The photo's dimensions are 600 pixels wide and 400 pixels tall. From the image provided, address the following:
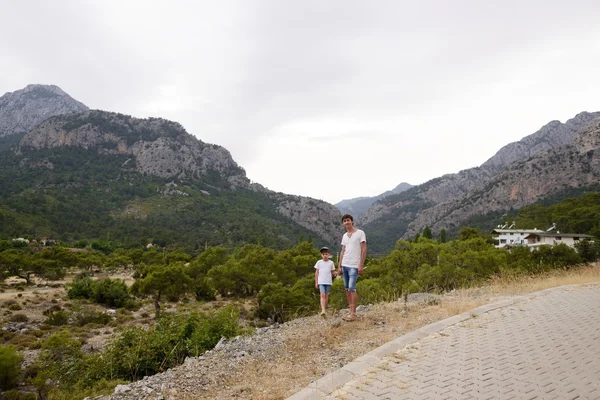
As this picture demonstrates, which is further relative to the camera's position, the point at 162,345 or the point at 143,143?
the point at 143,143

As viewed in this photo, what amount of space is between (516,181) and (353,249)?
432 ft

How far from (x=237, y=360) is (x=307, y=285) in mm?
21108

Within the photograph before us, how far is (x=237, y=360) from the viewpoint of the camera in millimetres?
6109

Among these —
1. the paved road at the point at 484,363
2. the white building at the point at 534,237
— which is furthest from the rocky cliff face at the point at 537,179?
the paved road at the point at 484,363

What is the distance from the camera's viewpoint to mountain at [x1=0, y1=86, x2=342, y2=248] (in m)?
91.2

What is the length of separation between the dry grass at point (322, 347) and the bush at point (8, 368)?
16.4 meters

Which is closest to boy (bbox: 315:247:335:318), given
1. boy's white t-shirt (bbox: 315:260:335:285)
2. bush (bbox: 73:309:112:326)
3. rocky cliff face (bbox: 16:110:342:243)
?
boy's white t-shirt (bbox: 315:260:335:285)

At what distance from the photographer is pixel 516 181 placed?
117 meters

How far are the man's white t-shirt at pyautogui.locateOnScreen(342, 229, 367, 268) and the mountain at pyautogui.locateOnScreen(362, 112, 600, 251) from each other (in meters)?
112

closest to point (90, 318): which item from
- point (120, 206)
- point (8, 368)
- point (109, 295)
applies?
point (109, 295)

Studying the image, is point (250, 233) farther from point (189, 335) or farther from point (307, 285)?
point (189, 335)

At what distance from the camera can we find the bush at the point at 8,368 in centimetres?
1602

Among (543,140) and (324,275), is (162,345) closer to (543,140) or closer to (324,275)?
(324,275)

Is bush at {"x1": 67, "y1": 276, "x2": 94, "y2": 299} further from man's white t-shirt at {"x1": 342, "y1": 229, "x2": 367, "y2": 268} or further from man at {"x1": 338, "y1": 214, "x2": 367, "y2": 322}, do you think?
man's white t-shirt at {"x1": 342, "y1": 229, "x2": 367, "y2": 268}
